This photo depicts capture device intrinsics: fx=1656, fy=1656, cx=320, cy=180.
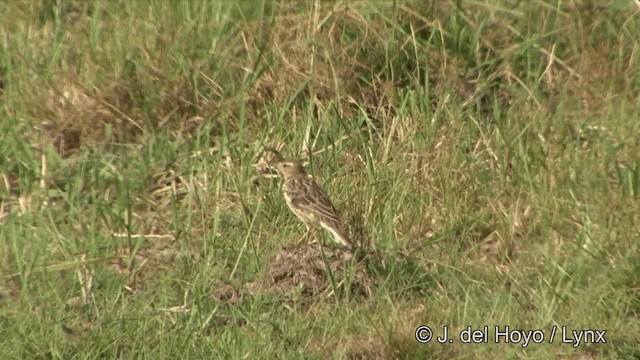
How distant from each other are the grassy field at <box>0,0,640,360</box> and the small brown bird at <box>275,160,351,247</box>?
0.10m

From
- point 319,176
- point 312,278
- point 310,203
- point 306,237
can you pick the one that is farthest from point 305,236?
point 319,176

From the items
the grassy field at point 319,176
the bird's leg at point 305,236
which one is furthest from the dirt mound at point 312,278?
the bird's leg at point 305,236

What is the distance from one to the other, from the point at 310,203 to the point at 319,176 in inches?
36.8

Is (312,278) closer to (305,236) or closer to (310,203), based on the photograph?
(310,203)

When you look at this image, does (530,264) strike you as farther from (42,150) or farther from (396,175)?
(42,150)

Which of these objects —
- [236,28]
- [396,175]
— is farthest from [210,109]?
[396,175]

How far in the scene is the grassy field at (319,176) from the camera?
707 cm

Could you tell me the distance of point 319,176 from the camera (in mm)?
8703

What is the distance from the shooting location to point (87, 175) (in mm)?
8812

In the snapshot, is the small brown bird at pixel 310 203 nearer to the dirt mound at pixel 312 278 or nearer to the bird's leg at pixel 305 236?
the bird's leg at pixel 305 236

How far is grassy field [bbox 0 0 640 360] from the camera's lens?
7.07m

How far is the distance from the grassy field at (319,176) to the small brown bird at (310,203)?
0.10 m

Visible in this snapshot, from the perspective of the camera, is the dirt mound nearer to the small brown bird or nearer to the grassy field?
the grassy field

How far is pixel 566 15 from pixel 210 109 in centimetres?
220
